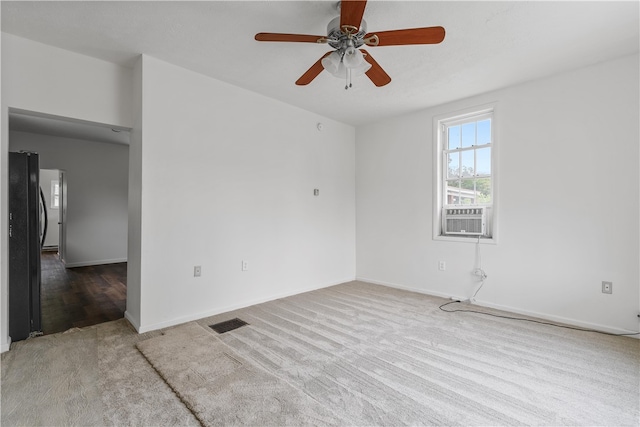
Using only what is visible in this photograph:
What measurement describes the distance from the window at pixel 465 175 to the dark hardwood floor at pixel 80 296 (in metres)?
4.26

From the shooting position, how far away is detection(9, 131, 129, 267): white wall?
5930 millimetres

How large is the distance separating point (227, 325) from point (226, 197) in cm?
141

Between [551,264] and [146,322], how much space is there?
13.8 ft

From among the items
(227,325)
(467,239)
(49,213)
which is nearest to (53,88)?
(227,325)

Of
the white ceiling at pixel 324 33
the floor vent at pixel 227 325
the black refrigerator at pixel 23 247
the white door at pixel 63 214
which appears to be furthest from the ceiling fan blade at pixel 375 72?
the white door at pixel 63 214

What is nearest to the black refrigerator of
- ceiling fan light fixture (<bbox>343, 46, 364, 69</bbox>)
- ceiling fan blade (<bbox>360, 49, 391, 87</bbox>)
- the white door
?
ceiling fan light fixture (<bbox>343, 46, 364, 69</bbox>)

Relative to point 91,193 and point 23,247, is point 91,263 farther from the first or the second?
point 23,247

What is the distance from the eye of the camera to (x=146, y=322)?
9.20 ft

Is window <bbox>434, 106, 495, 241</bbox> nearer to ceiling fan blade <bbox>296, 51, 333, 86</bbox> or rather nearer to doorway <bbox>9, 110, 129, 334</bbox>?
ceiling fan blade <bbox>296, 51, 333, 86</bbox>

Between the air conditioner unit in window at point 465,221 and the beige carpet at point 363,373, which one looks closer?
the beige carpet at point 363,373

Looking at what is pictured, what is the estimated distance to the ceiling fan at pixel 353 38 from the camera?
1.80 metres

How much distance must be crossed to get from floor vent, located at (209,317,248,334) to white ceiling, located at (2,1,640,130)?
264 cm

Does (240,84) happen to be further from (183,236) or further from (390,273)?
(390,273)

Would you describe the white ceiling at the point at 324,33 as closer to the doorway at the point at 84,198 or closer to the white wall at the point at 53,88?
the white wall at the point at 53,88
